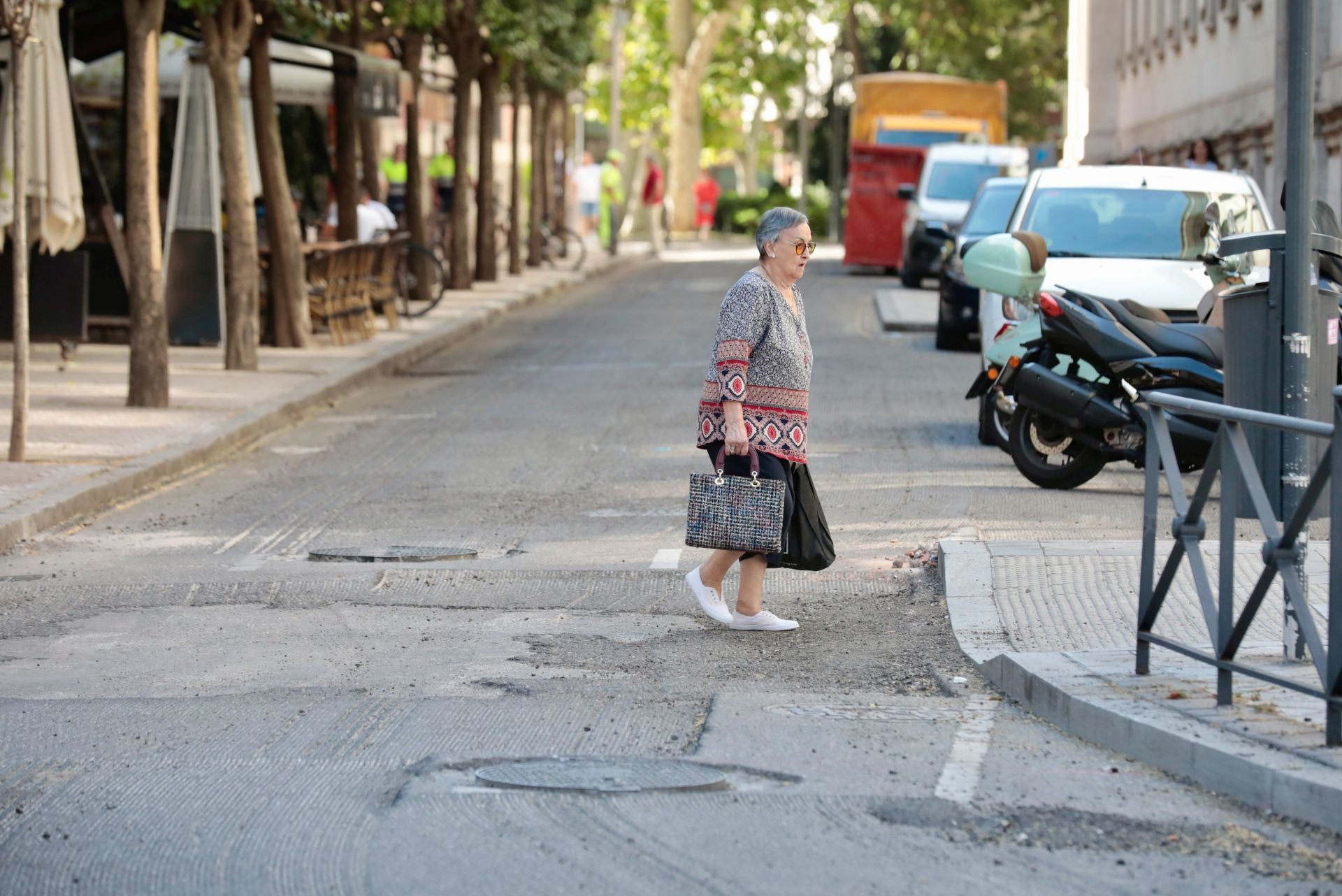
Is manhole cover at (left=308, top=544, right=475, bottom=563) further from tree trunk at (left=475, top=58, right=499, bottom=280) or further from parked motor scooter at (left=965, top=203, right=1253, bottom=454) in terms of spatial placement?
tree trunk at (left=475, top=58, right=499, bottom=280)

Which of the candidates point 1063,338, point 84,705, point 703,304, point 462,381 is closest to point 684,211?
point 703,304

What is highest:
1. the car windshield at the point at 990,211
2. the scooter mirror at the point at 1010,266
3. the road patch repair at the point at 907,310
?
the car windshield at the point at 990,211

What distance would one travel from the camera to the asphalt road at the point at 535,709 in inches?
192

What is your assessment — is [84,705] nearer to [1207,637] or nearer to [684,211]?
[1207,637]

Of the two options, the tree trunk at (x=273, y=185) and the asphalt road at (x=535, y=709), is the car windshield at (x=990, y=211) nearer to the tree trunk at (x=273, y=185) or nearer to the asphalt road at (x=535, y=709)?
the tree trunk at (x=273, y=185)

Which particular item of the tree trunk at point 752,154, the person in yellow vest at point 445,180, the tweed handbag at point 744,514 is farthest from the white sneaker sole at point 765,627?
the tree trunk at point 752,154

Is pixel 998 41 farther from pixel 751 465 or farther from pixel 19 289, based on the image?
pixel 751 465

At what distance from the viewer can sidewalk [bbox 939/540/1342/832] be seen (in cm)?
538

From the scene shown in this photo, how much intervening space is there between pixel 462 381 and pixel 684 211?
51.0 meters

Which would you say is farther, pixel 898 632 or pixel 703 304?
pixel 703 304

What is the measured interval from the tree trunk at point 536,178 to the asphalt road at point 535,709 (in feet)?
89.2

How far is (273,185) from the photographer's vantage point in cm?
1953

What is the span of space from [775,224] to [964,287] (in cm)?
1324

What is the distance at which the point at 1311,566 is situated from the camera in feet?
19.0
